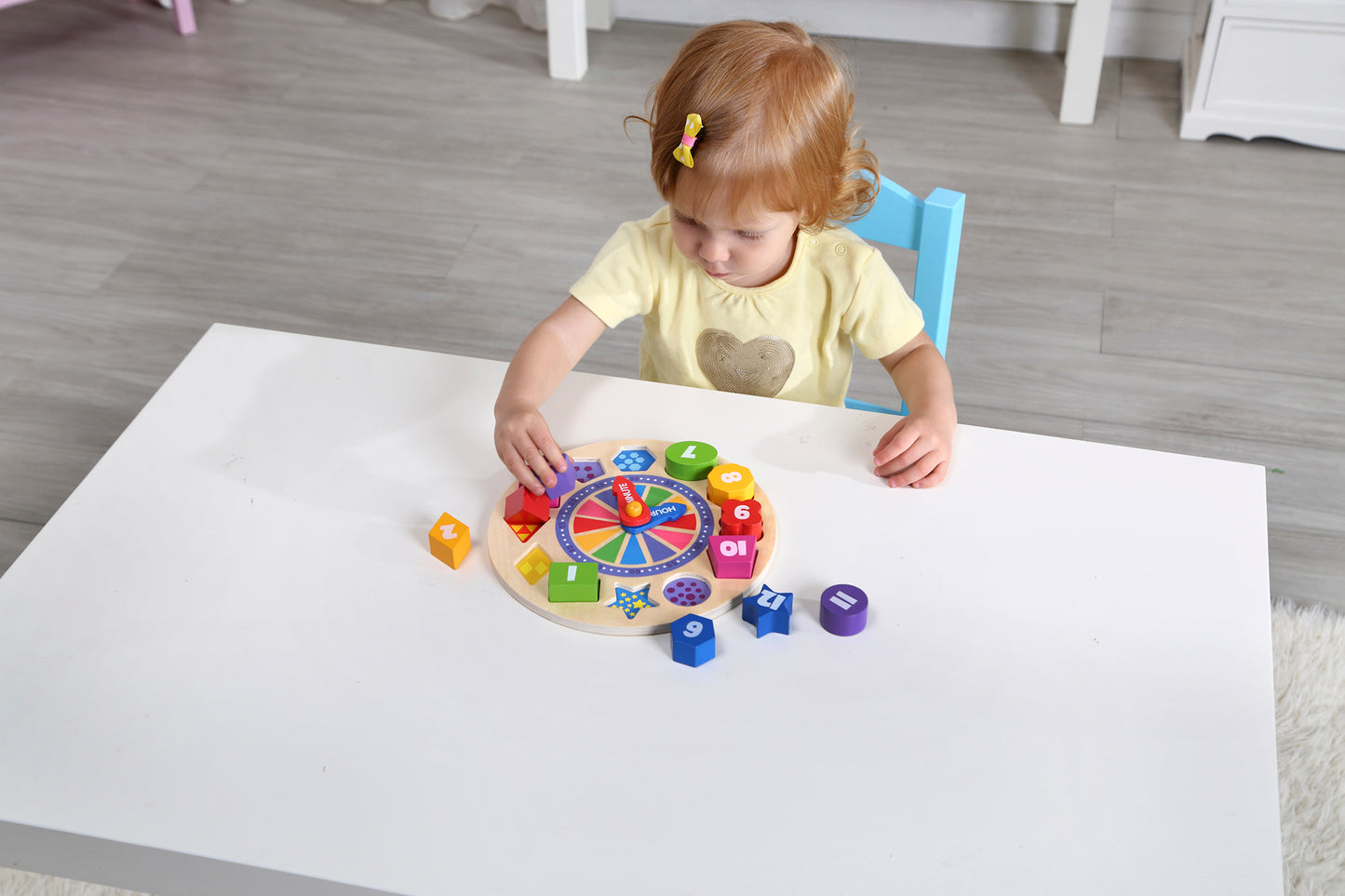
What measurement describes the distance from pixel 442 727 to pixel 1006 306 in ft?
5.41

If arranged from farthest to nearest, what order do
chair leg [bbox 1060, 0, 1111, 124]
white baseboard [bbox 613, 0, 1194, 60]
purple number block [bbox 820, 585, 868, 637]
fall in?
white baseboard [bbox 613, 0, 1194, 60] < chair leg [bbox 1060, 0, 1111, 124] < purple number block [bbox 820, 585, 868, 637]

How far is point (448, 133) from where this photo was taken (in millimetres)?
2639

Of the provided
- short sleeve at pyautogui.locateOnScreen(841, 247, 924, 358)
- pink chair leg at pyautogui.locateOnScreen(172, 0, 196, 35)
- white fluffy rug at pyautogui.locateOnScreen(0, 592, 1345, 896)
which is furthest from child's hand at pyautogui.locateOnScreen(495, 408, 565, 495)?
pink chair leg at pyautogui.locateOnScreen(172, 0, 196, 35)

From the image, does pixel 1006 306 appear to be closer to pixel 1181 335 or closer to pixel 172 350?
pixel 1181 335

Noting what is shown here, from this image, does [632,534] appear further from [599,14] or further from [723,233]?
[599,14]

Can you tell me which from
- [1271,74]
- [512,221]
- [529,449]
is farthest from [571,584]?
[1271,74]

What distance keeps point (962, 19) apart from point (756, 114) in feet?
7.47

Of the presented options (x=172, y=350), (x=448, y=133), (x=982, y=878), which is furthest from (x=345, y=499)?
(x=448, y=133)

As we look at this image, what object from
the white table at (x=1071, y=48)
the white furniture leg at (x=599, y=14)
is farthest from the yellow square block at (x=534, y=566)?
the white furniture leg at (x=599, y=14)

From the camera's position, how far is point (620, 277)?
1112mm

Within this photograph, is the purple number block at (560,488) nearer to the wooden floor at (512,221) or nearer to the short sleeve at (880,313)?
the short sleeve at (880,313)

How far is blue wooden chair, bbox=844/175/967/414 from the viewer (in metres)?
1.09

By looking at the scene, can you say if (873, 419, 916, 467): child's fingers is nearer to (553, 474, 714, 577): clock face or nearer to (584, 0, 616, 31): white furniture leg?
(553, 474, 714, 577): clock face

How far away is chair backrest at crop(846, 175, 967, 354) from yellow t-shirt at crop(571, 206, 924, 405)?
0.09 ft
